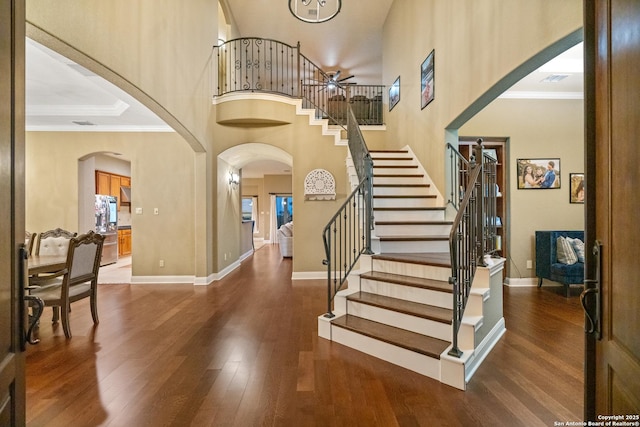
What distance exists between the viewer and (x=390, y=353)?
259 cm

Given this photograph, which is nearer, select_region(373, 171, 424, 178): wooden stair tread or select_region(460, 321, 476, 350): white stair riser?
select_region(460, 321, 476, 350): white stair riser

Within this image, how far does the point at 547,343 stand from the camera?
117 inches

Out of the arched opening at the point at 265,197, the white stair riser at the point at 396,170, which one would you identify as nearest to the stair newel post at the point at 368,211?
the white stair riser at the point at 396,170

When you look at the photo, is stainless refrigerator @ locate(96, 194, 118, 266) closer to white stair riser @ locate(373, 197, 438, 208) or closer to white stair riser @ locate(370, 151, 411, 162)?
white stair riser @ locate(370, 151, 411, 162)

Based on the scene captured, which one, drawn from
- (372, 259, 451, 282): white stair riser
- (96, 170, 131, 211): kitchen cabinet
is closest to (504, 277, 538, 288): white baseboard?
(372, 259, 451, 282): white stair riser

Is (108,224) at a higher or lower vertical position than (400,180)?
lower

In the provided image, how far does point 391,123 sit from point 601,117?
620 centimetres

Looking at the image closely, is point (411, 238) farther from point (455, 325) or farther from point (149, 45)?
point (149, 45)

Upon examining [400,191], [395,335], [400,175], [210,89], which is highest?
[210,89]

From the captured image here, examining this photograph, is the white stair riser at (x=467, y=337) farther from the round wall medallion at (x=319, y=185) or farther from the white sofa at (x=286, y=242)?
the white sofa at (x=286, y=242)

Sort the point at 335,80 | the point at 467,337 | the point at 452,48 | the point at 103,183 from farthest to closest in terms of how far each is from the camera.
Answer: the point at 103,183 → the point at 335,80 → the point at 452,48 → the point at 467,337

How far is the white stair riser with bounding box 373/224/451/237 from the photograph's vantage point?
411cm

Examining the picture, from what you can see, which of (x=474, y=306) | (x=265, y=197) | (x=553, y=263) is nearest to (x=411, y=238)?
(x=474, y=306)

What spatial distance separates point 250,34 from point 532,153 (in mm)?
7423
